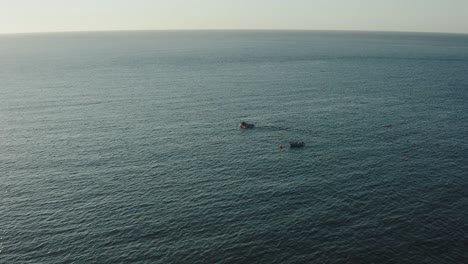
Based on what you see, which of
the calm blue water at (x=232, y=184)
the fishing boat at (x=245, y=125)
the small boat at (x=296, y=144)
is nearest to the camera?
the calm blue water at (x=232, y=184)

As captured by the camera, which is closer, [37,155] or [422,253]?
[422,253]

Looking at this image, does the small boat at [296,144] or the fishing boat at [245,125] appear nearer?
the small boat at [296,144]

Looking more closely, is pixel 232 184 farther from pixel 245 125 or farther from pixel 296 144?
pixel 245 125

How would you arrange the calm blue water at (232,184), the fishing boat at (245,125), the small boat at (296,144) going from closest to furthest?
the calm blue water at (232,184), the small boat at (296,144), the fishing boat at (245,125)

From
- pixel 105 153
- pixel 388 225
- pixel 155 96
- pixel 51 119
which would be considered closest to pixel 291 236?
pixel 388 225

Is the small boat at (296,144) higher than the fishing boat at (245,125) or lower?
lower

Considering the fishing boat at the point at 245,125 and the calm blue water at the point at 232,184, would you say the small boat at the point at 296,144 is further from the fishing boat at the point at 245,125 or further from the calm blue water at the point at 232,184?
the fishing boat at the point at 245,125

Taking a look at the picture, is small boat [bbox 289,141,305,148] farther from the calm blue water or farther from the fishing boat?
the fishing boat

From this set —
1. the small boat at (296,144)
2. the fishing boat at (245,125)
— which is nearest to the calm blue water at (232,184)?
the fishing boat at (245,125)

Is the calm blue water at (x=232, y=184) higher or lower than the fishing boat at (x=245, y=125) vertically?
lower

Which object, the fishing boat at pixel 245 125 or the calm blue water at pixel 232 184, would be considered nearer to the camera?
the calm blue water at pixel 232 184

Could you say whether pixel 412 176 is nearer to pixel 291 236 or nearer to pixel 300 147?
pixel 300 147
